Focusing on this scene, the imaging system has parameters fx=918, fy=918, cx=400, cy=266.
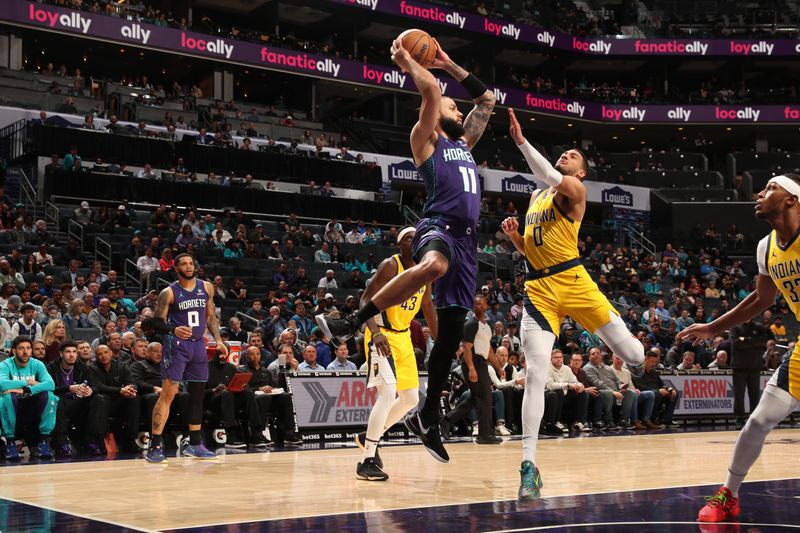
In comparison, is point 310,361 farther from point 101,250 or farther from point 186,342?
point 101,250

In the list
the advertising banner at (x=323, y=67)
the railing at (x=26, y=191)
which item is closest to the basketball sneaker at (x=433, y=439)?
the railing at (x=26, y=191)

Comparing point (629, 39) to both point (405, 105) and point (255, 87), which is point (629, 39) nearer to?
point (405, 105)

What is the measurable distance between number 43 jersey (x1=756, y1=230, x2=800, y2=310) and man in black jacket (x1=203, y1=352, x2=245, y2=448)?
25.8ft

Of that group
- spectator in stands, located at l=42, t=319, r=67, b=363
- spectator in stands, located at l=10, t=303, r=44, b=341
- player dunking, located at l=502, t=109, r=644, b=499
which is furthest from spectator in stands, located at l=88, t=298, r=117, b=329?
player dunking, located at l=502, t=109, r=644, b=499

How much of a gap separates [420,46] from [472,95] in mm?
573

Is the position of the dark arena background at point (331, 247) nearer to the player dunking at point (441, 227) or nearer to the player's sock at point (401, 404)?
the player dunking at point (441, 227)

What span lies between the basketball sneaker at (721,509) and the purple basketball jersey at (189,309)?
19.8 ft

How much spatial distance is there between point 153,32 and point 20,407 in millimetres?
25871

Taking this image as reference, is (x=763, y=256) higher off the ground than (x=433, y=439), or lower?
higher

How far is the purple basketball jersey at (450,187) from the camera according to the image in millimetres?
6355

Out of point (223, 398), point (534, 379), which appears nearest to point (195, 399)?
point (223, 398)

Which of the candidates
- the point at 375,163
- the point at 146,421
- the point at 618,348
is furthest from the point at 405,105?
the point at 618,348

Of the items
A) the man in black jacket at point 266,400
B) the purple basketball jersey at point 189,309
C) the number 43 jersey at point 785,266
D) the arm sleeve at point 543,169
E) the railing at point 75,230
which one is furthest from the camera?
the railing at point 75,230

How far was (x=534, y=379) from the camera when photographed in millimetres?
6688
